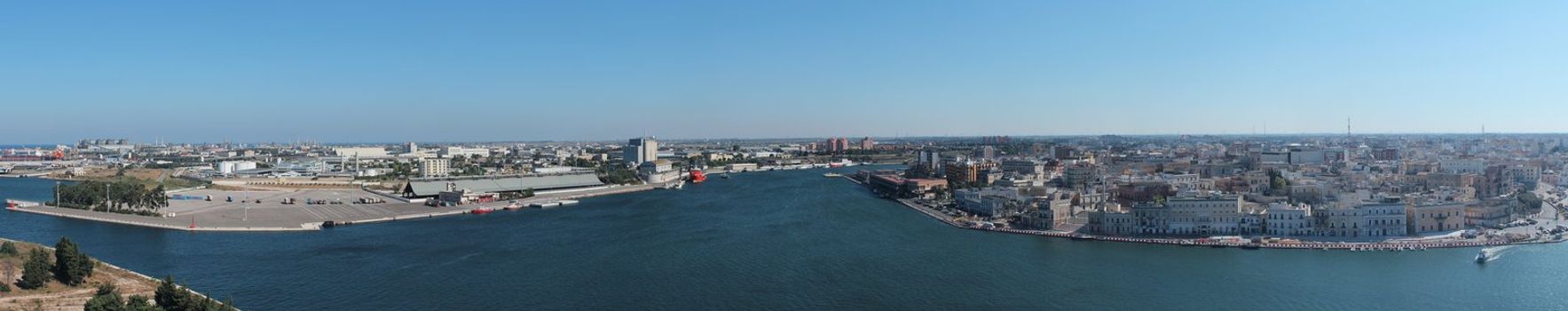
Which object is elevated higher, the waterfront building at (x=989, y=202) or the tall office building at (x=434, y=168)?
the tall office building at (x=434, y=168)

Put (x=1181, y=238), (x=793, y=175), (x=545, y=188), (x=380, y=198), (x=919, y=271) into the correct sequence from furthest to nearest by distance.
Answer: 1. (x=793, y=175)
2. (x=545, y=188)
3. (x=380, y=198)
4. (x=1181, y=238)
5. (x=919, y=271)

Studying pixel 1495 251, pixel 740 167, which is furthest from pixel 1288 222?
pixel 740 167

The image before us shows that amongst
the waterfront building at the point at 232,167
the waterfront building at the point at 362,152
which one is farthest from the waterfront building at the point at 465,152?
the waterfront building at the point at 232,167

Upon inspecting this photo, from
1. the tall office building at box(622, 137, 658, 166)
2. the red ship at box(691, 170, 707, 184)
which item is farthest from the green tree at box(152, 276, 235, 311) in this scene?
the tall office building at box(622, 137, 658, 166)

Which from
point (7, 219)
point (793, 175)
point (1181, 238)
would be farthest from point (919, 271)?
point (793, 175)

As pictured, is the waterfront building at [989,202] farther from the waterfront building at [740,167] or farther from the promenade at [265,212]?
the waterfront building at [740,167]

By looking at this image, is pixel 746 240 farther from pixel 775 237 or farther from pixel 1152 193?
pixel 1152 193
